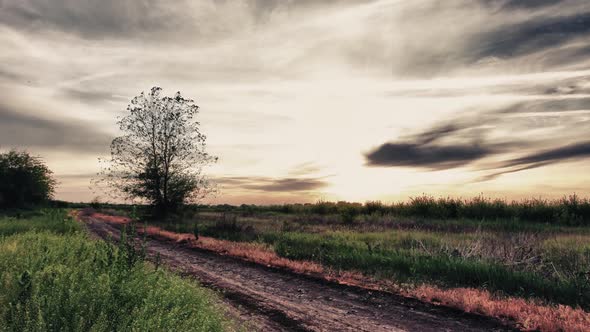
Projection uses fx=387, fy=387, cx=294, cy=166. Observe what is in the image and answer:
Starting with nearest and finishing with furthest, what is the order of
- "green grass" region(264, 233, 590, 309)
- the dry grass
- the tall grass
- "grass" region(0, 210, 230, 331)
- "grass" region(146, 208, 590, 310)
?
A: "grass" region(0, 210, 230, 331)
the dry grass
"green grass" region(264, 233, 590, 309)
"grass" region(146, 208, 590, 310)
the tall grass

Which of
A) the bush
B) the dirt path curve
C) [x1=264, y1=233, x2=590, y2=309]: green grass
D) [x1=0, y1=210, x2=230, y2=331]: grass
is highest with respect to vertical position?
the bush

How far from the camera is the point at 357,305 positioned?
812cm

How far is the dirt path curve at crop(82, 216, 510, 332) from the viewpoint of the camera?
6.81 metres

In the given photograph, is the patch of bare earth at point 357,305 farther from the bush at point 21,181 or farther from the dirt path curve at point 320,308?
the bush at point 21,181

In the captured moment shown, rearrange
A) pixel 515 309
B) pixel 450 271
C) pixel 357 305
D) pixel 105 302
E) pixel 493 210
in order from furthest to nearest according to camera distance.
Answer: pixel 493 210 < pixel 450 271 < pixel 357 305 < pixel 515 309 < pixel 105 302

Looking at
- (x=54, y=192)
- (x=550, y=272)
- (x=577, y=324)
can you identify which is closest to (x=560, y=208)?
(x=550, y=272)

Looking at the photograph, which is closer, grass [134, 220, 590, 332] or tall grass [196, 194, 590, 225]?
grass [134, 220, 590, 332]

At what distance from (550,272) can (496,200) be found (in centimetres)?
2320

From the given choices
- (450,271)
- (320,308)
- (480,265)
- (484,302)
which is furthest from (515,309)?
(320,308)

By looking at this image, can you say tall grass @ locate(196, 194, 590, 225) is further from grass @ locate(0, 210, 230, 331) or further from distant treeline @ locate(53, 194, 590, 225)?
grass @ locate(0, 210, 230, 331)

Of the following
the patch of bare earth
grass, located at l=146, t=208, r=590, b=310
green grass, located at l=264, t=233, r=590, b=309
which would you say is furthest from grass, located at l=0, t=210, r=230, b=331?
grass, located at l=146, t=208, r=590, b=310

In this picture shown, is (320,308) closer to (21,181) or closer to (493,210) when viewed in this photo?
(493,210)

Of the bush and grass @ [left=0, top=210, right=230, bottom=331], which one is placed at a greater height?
the bush

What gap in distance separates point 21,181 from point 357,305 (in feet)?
214
